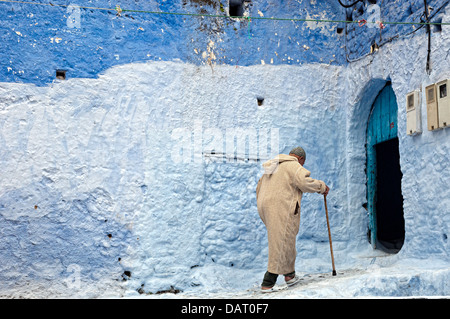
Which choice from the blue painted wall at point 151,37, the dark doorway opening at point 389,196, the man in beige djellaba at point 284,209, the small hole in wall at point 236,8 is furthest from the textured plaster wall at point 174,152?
the man in beige djellaba at point 284,209

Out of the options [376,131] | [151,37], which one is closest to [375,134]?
[376,131]

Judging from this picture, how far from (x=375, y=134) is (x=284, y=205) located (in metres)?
1.96

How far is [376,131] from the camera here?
18.2 feet

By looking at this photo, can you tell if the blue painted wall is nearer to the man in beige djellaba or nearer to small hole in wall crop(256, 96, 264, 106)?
small hole in wall crop(256, 96, 264, 106)

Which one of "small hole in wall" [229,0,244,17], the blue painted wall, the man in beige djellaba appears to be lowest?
the man in beige djellaba

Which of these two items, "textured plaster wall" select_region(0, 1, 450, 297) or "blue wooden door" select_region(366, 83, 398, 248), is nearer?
"textured plaster wall" select_region(0, 1, 450, 297)

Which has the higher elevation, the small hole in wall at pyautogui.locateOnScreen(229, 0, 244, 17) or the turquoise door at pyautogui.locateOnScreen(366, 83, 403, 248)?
the small hole in wall at pyautogui.locateOnScreen(229, 0, 244, 17)

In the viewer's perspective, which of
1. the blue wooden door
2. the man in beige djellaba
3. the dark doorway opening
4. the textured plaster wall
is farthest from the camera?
the dark doorway opening

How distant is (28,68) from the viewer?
194 inches

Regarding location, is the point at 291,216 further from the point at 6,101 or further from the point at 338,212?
the point at 6,101

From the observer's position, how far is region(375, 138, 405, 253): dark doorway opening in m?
5.94

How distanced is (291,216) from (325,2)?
2989mm

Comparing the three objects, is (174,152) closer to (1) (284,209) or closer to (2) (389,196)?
(1) (284,209)

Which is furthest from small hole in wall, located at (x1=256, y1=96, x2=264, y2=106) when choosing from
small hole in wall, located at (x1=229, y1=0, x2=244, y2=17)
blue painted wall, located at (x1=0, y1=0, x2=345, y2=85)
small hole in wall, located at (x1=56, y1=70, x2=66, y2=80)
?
small hole in wall, located at (x1=56, y1=70, x2=66, y2=80)
